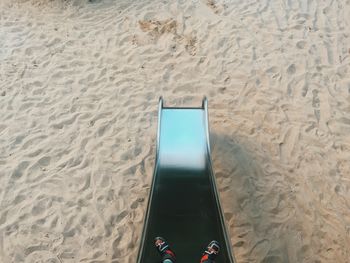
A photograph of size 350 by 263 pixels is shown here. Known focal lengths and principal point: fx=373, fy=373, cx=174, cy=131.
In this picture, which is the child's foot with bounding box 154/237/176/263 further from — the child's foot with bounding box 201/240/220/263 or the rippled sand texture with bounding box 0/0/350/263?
the rippled sand texture with bounding box 0/0/350/263

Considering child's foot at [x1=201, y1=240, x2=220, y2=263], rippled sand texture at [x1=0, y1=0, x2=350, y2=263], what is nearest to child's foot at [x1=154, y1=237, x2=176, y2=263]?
child's foot at [x1=201, y1=240, x2=220, y2=263]

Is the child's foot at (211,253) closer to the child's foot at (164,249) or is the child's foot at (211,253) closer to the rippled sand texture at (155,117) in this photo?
the child's foot at (164,249)

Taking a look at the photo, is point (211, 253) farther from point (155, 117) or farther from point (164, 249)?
point (155, 117)

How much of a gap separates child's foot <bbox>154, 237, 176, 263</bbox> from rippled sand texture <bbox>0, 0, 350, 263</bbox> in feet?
1.62

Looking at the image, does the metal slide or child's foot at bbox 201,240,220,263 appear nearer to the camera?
child's foot at bbox 201,240,220,263

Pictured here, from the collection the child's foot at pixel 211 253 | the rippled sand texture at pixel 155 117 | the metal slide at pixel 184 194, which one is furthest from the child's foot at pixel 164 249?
the rippled sand texture at pixel 155 117

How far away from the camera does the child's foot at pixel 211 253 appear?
2.98 metres

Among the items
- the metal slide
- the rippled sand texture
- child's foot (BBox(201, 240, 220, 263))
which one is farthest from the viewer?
the rippled sand texture

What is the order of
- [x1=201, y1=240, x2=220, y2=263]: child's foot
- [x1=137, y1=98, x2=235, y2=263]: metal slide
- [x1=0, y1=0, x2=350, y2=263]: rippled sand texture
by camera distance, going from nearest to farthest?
[x1=201, y1=240, x2=220, y2=263]: child's foot → [x1=137, y1=98, x2=235, y2=263]: metal slide → [x1=0, y1=0, x2=350, y2=263]: rippled sand texture

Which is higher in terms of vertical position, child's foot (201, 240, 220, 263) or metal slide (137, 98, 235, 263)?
metal slide (137, 98, 235, 263)

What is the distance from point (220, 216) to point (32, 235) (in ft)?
6.10

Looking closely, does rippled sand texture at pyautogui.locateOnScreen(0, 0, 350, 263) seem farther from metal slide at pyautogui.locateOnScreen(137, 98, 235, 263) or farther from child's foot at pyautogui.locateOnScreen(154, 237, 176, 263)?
child's foot at pyautogui.locateOnScreen(154, 237, 176, 263)

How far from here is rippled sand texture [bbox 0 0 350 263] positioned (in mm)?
3715

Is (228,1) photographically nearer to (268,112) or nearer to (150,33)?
(150,33)
